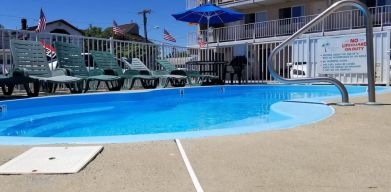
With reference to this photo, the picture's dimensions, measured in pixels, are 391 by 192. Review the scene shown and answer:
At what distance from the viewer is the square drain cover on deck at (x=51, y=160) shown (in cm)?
209

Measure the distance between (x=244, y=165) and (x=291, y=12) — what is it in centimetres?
2150

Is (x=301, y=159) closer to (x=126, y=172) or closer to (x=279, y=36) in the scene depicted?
(x=126, y=172)

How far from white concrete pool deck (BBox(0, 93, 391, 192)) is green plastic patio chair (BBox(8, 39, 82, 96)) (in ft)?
14.6

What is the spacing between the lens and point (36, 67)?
24.7ft

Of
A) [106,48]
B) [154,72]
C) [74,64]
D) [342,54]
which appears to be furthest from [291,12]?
[74,64]

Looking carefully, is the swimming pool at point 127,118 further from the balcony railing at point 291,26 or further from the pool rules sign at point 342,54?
the balcony railing at point 291,26

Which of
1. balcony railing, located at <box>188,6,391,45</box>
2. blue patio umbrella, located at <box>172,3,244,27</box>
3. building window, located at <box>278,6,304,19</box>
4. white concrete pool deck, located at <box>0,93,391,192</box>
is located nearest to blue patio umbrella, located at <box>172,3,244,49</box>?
blue patio umbrella, located at <box>172,3,244,27</box>

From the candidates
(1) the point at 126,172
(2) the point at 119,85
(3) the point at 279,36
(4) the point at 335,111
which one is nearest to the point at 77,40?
(2) the point at 119,85

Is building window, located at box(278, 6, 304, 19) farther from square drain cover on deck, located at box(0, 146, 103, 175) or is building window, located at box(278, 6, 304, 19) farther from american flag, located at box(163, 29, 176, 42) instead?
square drain cover on deck, located at box(0, 146, 103, 175)

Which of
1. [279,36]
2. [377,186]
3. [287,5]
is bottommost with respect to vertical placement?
[377,186]

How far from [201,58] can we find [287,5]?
8741 millimetres

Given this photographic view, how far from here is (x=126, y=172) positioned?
2.07 m

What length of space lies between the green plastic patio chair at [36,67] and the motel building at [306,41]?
7.98 metres

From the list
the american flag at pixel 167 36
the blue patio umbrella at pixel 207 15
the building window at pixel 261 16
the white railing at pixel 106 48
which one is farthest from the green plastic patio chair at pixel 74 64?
the building window at pixel 261 16
